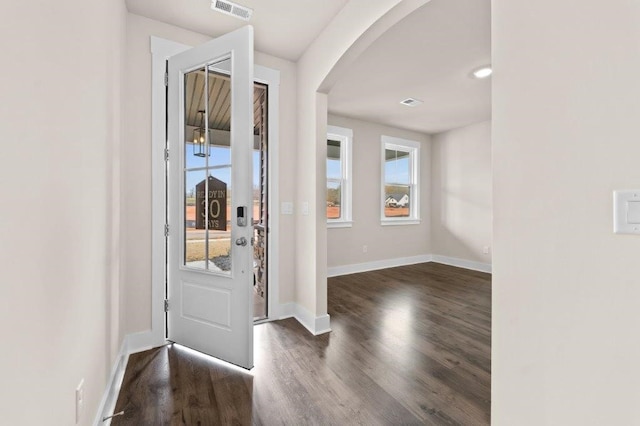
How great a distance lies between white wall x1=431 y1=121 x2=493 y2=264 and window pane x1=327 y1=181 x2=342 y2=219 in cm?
240

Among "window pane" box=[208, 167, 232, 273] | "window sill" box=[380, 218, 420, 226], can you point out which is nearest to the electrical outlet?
"window pane" box=[208, 167, 232, 273]

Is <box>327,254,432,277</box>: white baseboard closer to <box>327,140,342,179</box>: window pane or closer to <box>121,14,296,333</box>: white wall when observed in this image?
<box>327,140,342,179</box>: window pane

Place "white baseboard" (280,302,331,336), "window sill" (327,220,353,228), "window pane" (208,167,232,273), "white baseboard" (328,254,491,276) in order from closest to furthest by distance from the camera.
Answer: "window pane" (208,167,232,273), "white baseboard" (280,302,331,336), "window sill" (327,220,353,228), "white baseboard" (328,254,491,276)

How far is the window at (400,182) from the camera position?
17.9 ft

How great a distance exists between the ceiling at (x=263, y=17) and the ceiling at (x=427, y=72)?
2.16 ft

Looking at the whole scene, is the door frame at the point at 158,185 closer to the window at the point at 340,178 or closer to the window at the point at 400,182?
the window at the point at 340,178

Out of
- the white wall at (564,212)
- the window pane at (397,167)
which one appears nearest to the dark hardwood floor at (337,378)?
the white wall at (564,212)

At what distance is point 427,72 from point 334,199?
2.44 meters

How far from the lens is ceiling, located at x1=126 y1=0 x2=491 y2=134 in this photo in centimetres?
222

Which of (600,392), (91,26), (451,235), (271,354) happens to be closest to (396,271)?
(451,235)

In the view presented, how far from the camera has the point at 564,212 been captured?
0.95 metres

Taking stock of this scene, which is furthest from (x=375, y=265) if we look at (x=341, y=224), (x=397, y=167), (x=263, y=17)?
(x=263, y=17)

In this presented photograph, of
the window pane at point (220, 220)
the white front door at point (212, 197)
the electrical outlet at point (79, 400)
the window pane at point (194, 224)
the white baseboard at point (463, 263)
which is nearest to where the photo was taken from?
the electrical outlet at point (79, 400)

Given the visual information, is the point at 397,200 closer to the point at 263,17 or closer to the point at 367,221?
the point at 367,221
